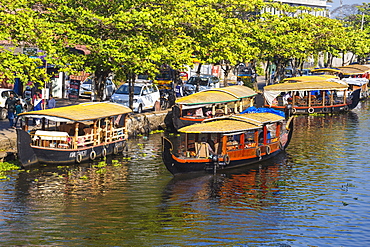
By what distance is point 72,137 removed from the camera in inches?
981

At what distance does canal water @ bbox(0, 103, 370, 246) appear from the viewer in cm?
1677

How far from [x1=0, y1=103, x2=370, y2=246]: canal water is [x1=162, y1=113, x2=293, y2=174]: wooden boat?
56 centimetres

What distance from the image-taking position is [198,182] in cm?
2338

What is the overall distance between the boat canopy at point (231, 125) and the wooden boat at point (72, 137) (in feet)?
15.1

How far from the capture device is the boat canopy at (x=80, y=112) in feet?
78.8

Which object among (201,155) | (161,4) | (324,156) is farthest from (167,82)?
(201,155)

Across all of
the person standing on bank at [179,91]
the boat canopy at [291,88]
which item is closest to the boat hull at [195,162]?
the boat canopy at [291,88]

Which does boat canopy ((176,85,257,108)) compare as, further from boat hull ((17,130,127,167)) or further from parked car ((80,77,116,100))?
parked car ((80,77,116,100))

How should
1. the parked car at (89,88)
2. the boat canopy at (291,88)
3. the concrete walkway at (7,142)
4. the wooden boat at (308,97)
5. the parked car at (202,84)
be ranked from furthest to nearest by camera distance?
1. the parked car at (202,84)
2. the wooden boat at (308,97)
3. the boat canopy at (291,88)
4. the parked car at (89,88)
5. the concrete walkway at (7,142)

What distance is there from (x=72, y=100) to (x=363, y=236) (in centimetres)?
2639

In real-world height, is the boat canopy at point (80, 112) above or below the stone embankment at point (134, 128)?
above

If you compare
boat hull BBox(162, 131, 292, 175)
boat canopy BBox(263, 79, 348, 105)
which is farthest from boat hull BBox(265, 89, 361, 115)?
boat hull BBox(162, 131, 292, 175)

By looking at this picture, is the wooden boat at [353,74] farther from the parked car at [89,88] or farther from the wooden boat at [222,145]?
the wooden boat at [222,145]

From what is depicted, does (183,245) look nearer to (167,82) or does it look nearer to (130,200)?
(130,200)
